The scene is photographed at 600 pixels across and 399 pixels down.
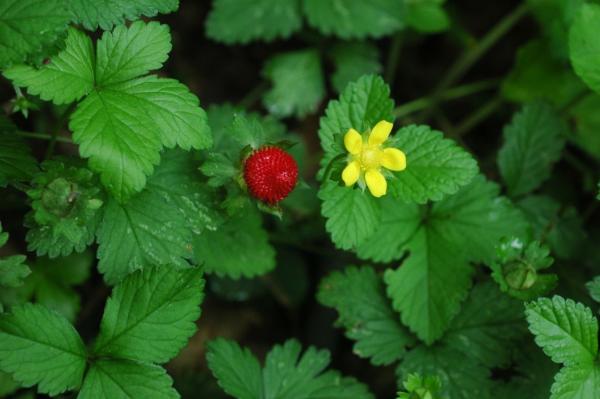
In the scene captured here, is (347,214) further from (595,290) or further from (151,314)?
(595,290)

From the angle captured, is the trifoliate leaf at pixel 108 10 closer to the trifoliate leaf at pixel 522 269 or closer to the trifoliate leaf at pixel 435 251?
the trifoliate leaf at pixel 435 251

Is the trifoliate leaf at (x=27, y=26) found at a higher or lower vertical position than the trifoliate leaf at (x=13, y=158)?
higher

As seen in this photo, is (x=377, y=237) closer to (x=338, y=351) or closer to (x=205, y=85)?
(x=338, y=351)

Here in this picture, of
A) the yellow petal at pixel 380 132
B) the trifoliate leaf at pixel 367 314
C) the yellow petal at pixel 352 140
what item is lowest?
the trifoliate leaf at pixel 367 314

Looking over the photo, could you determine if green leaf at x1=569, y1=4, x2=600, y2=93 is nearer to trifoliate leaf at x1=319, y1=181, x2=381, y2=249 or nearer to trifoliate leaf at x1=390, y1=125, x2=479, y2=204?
trifoliate leaf at x1=390, y1=125, x2=479, y2=204

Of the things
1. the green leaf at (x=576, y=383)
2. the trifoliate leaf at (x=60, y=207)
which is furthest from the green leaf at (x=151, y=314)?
the green leaf at (x=576, y=383)

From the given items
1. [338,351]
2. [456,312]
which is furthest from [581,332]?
[338,351]
